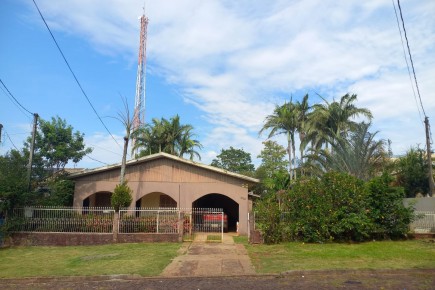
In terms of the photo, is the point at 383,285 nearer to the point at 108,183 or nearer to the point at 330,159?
the point at 330,159

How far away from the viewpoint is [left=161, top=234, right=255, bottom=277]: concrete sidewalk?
10041 mm

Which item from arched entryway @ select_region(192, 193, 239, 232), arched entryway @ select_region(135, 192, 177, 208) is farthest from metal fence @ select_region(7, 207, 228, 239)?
arched entryway @ select_region(192, 193, 239, 232)

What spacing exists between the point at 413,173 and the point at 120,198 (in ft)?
69.4

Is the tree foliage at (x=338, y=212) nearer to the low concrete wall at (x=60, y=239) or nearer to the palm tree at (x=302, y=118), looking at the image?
the low concrete wall at (x=60, y=239)

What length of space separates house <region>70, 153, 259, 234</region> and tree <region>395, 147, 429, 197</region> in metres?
13.9

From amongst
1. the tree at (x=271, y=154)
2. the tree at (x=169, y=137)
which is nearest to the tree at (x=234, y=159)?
the tree at (x=271, y=154)

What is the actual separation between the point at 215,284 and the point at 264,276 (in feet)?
4.71

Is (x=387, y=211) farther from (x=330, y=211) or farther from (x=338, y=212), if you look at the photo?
(x=330, y=211)

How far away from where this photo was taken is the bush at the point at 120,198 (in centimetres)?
1909

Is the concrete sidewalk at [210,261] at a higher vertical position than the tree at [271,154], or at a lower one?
lower

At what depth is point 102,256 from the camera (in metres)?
12.9

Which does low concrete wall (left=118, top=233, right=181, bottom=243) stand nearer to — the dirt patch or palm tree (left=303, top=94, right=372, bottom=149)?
the dirt patch

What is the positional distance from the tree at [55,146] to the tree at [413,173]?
22124 mm

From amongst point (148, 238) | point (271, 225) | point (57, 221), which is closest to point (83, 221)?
point (57, 221)
